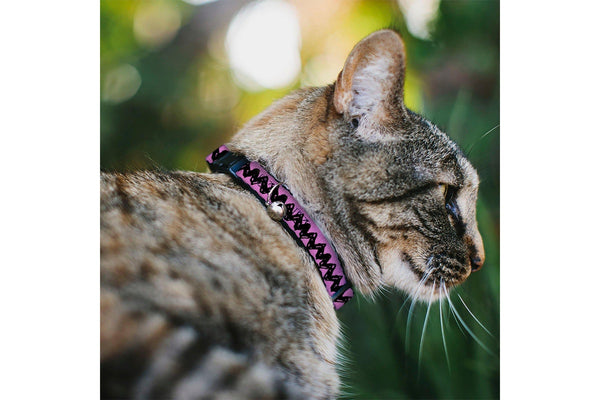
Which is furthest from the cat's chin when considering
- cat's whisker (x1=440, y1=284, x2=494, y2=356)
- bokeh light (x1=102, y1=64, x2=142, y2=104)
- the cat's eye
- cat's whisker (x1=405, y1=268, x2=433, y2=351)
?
bokeh light (x1=102, y1=64, x2=142, y2=104)

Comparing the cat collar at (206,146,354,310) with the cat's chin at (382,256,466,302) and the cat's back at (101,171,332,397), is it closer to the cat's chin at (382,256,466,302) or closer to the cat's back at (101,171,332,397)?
the cat's back at (101,171,332,397)

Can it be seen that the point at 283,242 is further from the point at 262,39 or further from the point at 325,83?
the point at 262,39

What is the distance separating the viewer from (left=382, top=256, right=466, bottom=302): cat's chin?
1.33 metres

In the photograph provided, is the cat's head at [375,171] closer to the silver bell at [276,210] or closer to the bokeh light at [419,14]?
the silver bell at [276,210]

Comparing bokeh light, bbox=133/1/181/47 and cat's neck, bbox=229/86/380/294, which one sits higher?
bokeh light, bbox=133/1/181/47

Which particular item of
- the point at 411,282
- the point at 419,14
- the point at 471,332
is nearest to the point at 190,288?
the point at 411,282

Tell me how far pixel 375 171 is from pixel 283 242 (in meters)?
0.31

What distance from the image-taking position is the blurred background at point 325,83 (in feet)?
4.60

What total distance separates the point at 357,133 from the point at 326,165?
12cm

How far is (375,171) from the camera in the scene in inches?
49.5

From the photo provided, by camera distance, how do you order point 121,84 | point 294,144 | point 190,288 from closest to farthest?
point 190,288 → point 294,144 → point 121,84
